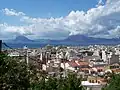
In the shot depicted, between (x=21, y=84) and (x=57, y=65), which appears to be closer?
(x=21, y=84)

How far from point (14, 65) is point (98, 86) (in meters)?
32.5

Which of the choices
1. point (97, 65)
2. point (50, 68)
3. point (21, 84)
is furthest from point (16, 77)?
point (97, 65)

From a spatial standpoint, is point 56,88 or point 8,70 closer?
point 8,70

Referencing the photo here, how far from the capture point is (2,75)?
13781 mm

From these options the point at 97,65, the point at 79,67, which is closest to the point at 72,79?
the point at 79,67

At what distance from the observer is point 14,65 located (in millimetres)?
14719

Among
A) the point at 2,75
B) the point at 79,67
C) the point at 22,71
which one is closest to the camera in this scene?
the point at 2,75

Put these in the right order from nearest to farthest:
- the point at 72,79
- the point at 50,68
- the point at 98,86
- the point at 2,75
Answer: the point at 2,75
the point at 72,79
the point at 98,86
the point at 50,68

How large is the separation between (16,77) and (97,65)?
3042 inches

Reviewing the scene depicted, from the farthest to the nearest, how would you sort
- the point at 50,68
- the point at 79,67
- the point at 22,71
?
1. the point at 79,67
2. the point at 50,68
3. the point at 22,71

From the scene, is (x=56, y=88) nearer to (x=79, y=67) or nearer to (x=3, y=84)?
(x=3, y=84)

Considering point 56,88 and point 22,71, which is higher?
point 22,71

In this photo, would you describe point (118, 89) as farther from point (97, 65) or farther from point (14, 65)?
point (97, 65)

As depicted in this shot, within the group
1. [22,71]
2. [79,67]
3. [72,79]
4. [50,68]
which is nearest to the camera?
[22,71]
